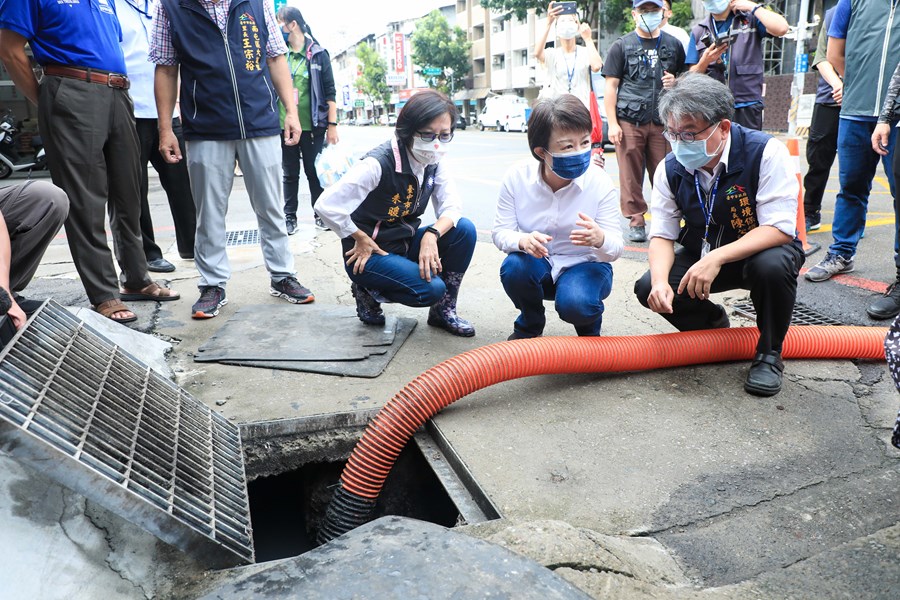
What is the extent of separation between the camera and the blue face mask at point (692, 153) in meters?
2.55

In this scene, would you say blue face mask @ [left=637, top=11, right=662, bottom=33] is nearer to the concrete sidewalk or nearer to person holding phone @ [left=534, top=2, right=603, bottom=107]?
person holding phone @ [left=534, top=2, right=603, bottom=107]

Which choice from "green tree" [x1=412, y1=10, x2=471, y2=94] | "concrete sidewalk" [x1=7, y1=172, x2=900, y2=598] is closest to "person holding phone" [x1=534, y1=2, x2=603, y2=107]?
"concrete sidewalk" [x1=7, y1=172, x2=900, y2=598]

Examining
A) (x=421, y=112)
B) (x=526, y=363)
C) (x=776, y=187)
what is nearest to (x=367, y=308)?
(x=421, y=112)

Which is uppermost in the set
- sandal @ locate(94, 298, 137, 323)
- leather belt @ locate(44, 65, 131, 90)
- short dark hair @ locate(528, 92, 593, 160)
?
leather belt @ locate(44, 65, 131, 90)

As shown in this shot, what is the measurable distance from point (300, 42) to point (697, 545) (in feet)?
18.2

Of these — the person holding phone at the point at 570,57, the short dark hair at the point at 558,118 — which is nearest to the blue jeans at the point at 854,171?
the short dark hair at the point at 558,118

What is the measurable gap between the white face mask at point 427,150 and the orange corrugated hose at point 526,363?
983mm

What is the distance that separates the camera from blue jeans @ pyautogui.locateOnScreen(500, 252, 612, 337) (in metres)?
2.89

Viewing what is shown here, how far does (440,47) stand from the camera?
193 feet

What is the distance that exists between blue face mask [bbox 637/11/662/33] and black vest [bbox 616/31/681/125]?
119mm

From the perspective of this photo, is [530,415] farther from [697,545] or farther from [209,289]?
[209,289]

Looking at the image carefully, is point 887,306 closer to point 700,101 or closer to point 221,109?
point 700,101

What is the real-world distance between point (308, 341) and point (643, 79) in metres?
3.20

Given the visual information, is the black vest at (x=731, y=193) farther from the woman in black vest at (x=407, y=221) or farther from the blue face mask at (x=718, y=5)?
the blue face mask at (x=718, y=5)
